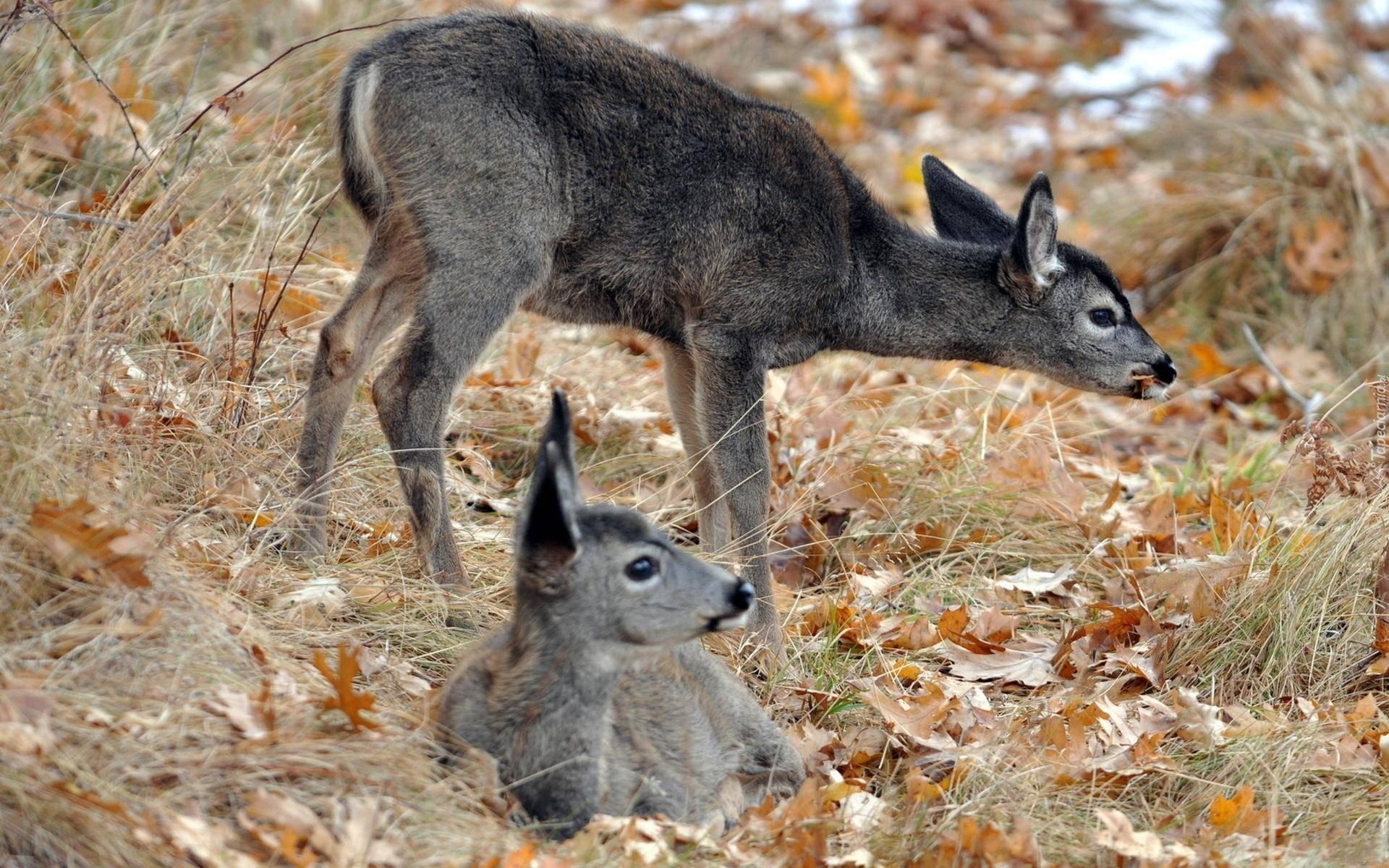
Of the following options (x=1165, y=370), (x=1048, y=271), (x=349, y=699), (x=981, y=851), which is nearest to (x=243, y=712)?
(x=349, y=699)

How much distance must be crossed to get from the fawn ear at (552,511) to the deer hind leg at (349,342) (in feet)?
5.66

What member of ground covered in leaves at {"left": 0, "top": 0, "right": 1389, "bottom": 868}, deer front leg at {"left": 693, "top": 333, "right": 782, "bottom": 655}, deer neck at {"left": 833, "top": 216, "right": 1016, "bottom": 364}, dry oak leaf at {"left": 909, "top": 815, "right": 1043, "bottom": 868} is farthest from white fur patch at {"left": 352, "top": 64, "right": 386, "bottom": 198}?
A: dry oak leaf at {"left": 909, "top": 815, "right": 1043, "bottom": 868}

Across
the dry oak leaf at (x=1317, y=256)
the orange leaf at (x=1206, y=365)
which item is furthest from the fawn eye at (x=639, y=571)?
the dry oak leaf at (x=1317, y=256)

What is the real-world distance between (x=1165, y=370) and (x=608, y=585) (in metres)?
3.41

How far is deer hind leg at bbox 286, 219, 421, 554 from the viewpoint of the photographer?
5.68 m

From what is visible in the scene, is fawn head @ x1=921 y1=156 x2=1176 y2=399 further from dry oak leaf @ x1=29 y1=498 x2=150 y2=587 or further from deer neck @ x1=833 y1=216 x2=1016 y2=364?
dry oak leaf @ x1=29 y1=498 x2=150 y2=587

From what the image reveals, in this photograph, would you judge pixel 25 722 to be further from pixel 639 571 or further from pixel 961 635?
pixel 961 635

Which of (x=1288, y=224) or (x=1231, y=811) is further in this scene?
(x=1288, y=224)

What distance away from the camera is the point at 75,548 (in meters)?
4.02

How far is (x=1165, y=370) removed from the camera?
21.7 feet

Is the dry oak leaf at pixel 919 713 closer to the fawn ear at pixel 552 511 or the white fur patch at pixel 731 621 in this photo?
the white fur patch at pixel 731 621

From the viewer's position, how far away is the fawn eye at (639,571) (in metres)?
4.11

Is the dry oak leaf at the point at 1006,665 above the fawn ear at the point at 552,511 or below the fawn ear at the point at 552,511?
below

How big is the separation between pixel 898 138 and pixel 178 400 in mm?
8993
